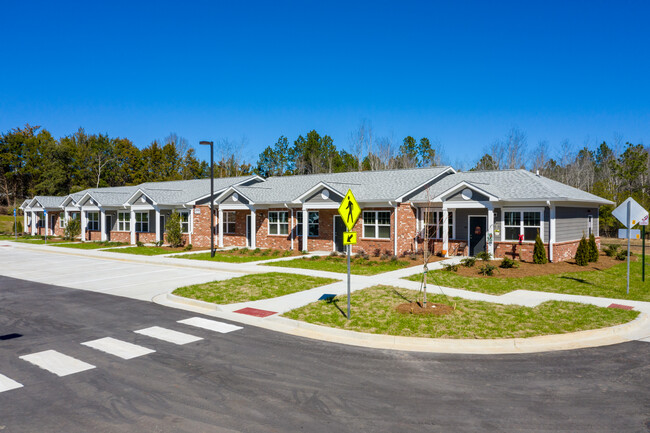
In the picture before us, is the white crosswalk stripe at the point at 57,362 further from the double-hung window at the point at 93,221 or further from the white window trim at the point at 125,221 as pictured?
the double-hung window at the point at 93,221

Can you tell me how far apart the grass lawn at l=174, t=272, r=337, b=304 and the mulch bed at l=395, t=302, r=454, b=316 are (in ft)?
13.6

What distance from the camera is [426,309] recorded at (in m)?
11.1

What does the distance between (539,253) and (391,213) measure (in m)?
7.64

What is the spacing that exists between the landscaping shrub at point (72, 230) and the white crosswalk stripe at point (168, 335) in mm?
36162

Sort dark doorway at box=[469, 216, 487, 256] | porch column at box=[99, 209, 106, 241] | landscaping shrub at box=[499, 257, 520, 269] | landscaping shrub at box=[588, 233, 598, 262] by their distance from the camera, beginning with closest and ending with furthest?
landscaping shrub at box=[499, 257, 520, 269] → landscaping shrub at box=[588, 233, 598, 262] → dark doorway at box=[469, 216, 487, 256] → porch column at box=[99, 209, 106, 241]

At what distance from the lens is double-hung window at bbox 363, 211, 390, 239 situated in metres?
24.5

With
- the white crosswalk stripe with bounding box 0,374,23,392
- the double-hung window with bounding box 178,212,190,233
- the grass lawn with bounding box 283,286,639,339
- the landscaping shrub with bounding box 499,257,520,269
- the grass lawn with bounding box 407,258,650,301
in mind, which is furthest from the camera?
the double-hung window with bounding box 178,212,190,233

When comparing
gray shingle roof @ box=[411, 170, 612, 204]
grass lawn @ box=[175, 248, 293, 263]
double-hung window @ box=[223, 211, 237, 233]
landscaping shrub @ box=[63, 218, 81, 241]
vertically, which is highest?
gray shingle roof @ box=[411, 170, 612, 204]

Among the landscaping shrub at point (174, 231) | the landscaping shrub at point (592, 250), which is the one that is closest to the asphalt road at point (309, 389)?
the landscaping shrub at point (592, 250)

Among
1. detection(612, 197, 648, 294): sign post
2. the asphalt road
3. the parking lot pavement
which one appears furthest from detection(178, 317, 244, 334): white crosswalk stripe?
detection(612, 197, 648, 294): sign post

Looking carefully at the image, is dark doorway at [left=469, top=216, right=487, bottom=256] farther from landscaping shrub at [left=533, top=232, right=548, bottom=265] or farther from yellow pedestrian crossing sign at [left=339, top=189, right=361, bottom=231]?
yellow pedestrian crossing sign at [left=339, top=189, right=361, bottom=231]

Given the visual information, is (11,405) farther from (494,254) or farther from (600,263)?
(600,263)

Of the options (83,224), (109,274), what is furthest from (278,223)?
(83,224)

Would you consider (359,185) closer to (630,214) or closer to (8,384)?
(630,214)
